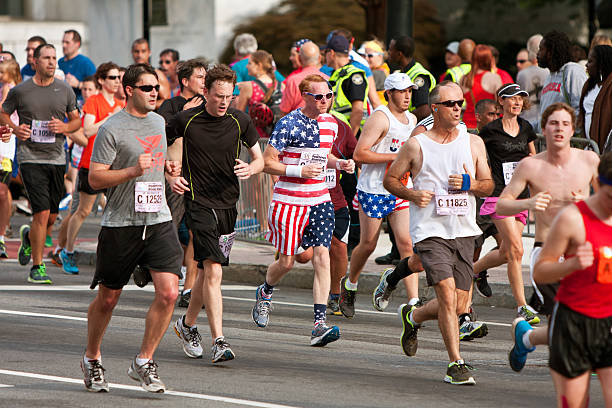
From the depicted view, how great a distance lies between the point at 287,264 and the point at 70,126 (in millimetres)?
3636

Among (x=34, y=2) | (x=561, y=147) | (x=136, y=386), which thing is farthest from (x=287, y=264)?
(x=34, y=2)

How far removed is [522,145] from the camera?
11211 millimetres

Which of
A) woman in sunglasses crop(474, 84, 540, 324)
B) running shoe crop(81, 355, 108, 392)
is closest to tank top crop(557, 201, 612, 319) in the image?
running shoe crop(81, 355, 108, 392)

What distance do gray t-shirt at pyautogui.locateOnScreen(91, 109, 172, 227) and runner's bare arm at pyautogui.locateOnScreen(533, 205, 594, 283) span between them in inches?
117

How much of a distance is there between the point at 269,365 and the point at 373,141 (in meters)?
2.77

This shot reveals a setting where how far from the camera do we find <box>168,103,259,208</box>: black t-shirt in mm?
9555

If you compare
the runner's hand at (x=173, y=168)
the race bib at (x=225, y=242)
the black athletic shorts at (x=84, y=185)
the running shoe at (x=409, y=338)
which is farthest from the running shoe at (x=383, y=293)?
the black athletic shorts at (x=84, y=185)

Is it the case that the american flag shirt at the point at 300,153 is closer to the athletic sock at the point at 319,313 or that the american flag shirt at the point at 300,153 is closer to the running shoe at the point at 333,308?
the athletic sock at the point at 319,313

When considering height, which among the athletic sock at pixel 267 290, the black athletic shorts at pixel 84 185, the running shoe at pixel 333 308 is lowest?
the running shoe at pixel 333 308

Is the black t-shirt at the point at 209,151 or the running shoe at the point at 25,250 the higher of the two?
the black t-shirt at the point at 209,151

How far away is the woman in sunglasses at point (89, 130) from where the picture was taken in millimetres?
14078

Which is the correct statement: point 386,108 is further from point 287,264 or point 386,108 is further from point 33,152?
point 33,152

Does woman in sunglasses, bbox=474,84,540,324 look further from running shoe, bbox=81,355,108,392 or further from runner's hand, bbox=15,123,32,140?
runner's hand, bbox=15,123,32,140

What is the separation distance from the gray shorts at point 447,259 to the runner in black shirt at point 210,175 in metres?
1.38
